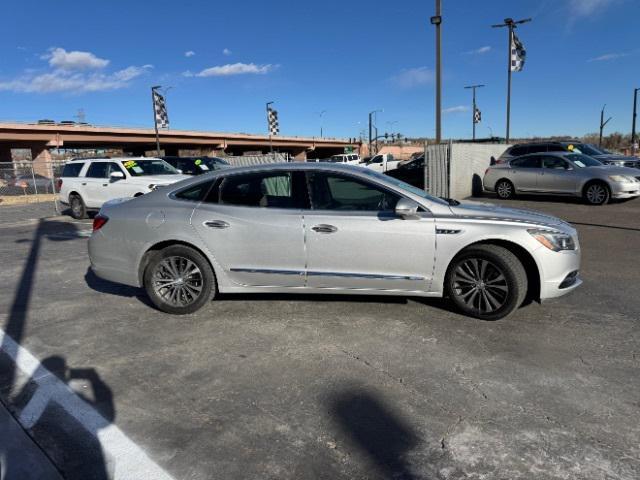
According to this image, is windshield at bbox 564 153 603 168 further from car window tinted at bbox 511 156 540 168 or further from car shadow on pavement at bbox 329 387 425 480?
car shadow on pavement at bbox 329 387 425 480


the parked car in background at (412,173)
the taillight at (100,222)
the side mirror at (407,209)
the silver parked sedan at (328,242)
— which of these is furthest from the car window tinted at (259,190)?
the parked car in background at (412,173)

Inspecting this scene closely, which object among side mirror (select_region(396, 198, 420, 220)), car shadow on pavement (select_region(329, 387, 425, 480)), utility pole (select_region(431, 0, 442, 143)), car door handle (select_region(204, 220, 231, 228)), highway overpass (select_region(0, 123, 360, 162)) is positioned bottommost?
car shadow on pavement (select_region(329, 387, 425, 480))

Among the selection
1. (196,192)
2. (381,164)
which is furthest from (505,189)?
(381,164)

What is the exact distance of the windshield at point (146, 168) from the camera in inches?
504

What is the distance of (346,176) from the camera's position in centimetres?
466

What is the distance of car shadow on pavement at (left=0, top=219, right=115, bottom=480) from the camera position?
2.58m

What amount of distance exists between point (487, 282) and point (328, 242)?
5.09ft

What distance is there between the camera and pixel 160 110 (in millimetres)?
34844

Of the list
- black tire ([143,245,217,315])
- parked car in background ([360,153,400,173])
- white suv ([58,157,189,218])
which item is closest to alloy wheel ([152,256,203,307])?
black tire ([143,245,217,315])

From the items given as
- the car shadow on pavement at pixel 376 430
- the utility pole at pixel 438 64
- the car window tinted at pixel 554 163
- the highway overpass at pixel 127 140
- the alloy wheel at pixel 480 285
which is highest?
the highway overpass at pixel 127 140

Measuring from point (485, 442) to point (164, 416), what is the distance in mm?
1978

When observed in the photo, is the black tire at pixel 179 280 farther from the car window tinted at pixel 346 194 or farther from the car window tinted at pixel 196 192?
the car window tinted at pixel 346 194

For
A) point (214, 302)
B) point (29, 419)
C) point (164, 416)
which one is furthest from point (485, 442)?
point (214, 302)

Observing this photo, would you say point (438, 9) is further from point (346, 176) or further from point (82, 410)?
point (82, 410)
